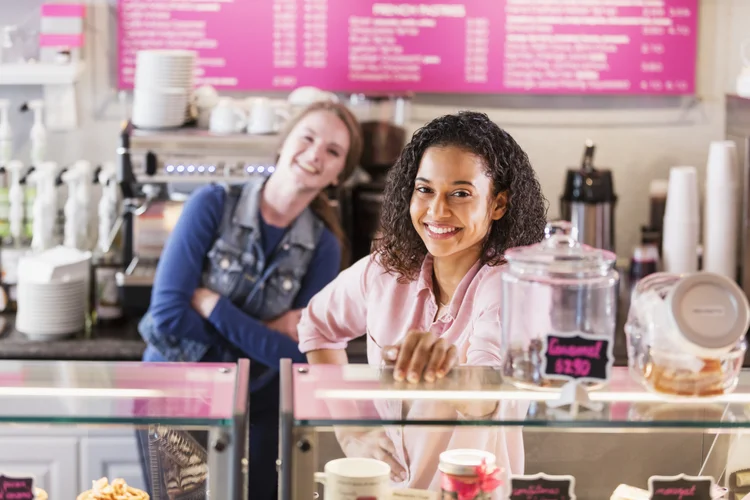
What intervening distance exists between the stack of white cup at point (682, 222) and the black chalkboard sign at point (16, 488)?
8.11 ft

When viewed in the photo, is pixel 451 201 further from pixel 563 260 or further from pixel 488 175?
pixel 563 260

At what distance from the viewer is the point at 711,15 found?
387 centimetres

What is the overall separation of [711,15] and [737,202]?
0.75 meters

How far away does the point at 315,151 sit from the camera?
9.48ft

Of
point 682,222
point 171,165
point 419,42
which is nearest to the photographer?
point 171,165

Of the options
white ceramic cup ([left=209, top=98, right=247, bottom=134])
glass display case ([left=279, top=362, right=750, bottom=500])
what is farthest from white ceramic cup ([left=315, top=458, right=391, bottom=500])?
white ceramic cup ([left=209, top=98, right=247, bottom=134])

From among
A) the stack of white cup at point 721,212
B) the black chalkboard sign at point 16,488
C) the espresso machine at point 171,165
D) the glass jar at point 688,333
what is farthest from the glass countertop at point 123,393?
the stack of white cup at point 721,212

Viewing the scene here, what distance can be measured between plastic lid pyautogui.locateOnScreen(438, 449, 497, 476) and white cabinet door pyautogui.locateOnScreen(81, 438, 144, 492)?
439 mm

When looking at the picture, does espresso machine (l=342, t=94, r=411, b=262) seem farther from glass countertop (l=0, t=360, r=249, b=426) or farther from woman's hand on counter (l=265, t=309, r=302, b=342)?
glass countertop (l=0, t=360, r=249, b=426)

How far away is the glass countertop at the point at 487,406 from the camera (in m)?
1.38

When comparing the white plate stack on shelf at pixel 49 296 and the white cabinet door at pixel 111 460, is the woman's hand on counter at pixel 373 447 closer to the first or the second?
the white cabinet door at pixel 111 460

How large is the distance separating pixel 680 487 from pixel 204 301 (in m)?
1.67

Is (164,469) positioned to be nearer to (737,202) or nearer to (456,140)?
(456,140)

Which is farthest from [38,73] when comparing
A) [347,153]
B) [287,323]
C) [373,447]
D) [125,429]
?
[373,447]
